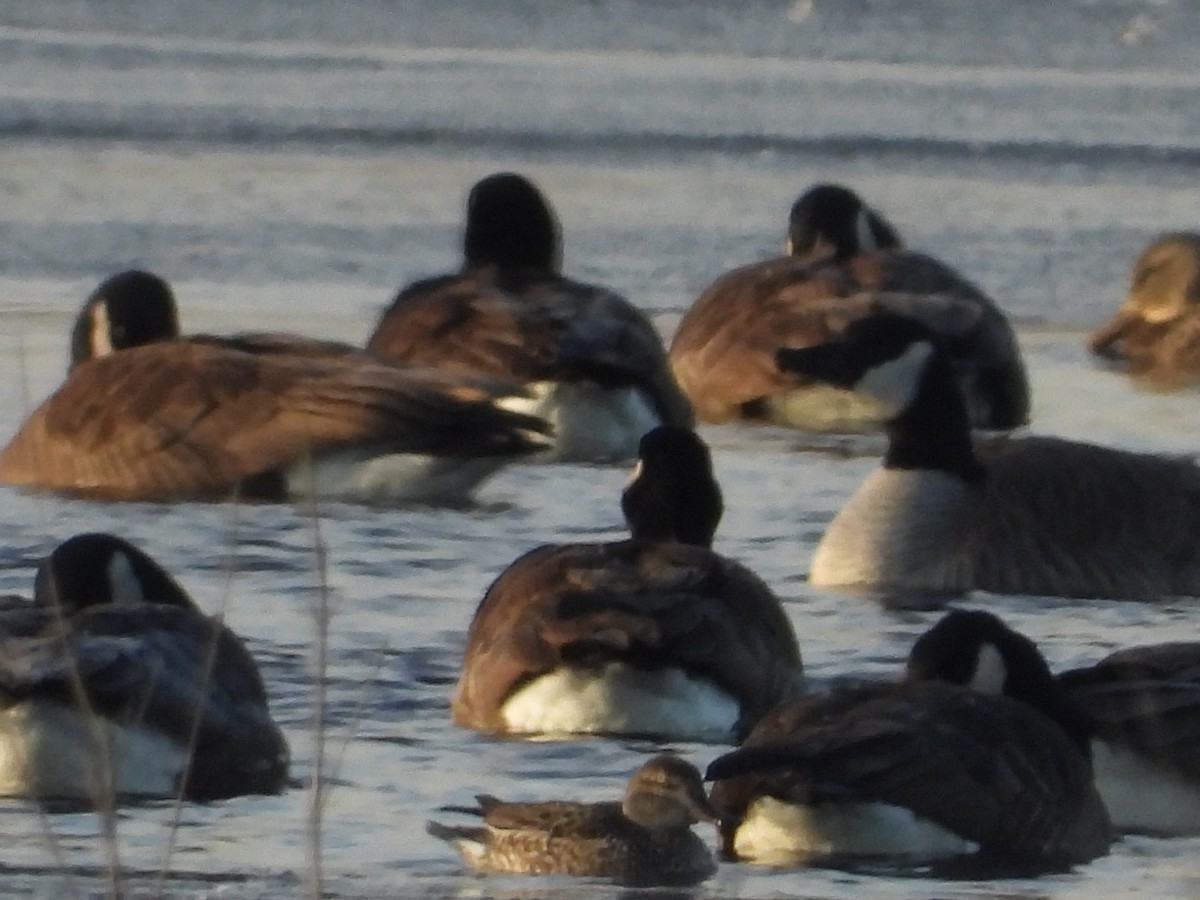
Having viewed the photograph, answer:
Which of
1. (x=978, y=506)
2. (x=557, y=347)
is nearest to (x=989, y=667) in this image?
(x=978, y=506)

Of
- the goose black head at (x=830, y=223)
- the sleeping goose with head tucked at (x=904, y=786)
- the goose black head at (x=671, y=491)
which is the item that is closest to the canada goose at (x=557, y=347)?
the goose black head at (x=830, y=223)

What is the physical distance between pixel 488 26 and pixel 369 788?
19.5 m

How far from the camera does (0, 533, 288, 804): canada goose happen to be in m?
7.01

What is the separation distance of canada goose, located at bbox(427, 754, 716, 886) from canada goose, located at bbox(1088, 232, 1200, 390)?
9.18 m

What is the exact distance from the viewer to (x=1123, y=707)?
24.7 ft

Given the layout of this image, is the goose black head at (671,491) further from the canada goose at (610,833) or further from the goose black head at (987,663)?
the canada goose at (610,833)

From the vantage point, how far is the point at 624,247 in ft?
58.7

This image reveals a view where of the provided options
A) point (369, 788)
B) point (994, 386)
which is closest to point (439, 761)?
point (369, 788)

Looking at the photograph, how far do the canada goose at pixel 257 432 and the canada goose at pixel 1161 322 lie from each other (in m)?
4.70

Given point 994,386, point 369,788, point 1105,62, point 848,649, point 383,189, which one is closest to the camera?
point 369,788

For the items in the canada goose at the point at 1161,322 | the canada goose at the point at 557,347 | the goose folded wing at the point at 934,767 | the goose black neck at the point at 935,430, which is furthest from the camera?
the canada goose at the point at 1161,322

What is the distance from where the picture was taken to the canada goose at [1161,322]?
15.7 meters

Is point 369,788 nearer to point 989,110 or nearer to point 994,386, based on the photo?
point 994,386

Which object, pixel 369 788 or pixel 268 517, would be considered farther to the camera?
pixel 268 517
